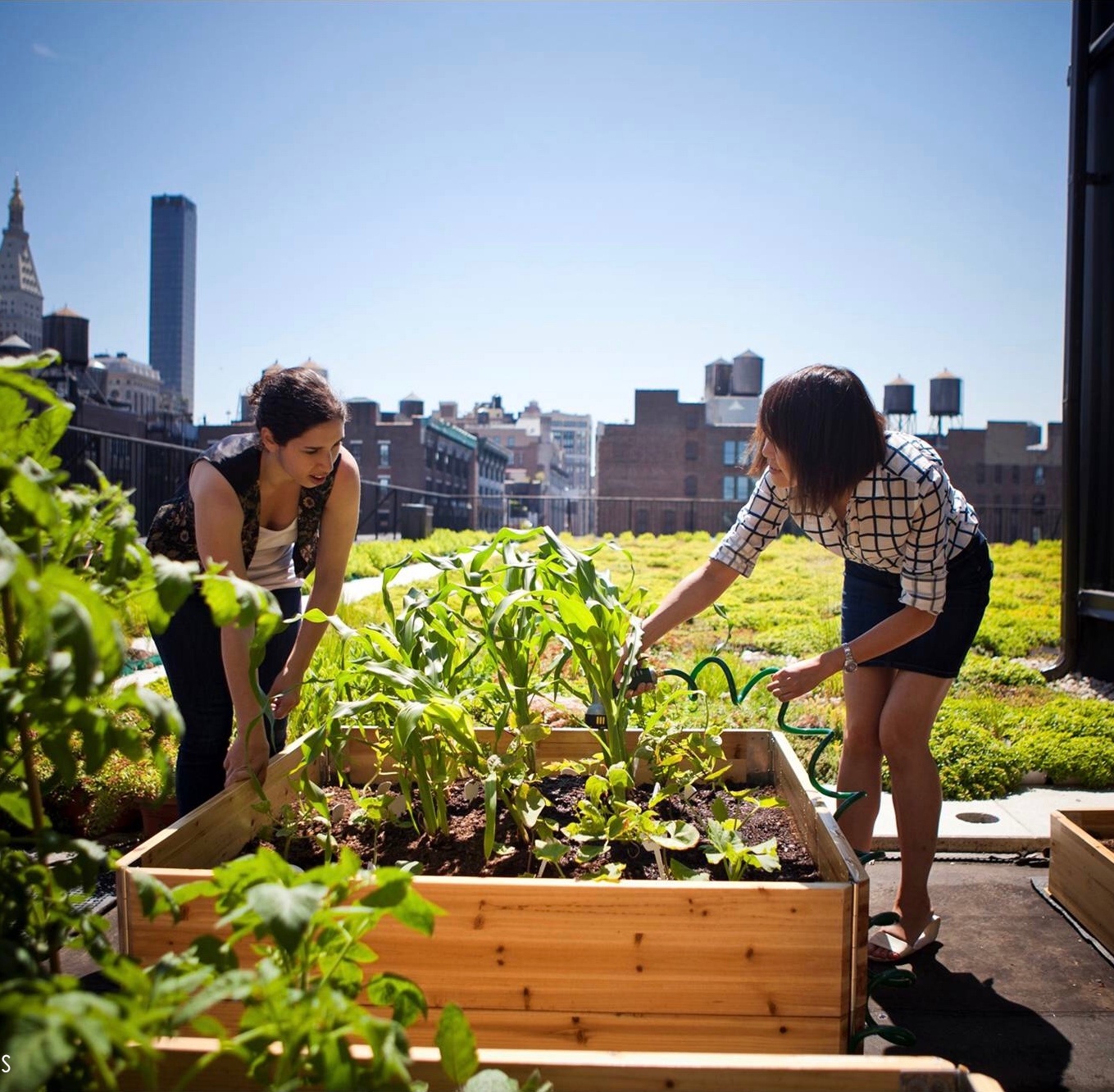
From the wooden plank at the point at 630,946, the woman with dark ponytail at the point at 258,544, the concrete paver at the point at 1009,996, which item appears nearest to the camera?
the wooden plank at the point at 630,946

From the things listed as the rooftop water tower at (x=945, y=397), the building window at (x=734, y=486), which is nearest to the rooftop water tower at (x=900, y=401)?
the rooftop water tower at (x=945, y=397)

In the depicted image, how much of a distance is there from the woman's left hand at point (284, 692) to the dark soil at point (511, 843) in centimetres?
23

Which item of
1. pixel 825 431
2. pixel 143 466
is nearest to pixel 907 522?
pixel 825 431

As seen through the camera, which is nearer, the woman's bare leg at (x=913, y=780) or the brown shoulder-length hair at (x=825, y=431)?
the brown shoulder-length hair at (x=825, y=431)

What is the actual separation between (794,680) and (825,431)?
574 mm

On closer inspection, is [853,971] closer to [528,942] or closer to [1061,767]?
[528,942]

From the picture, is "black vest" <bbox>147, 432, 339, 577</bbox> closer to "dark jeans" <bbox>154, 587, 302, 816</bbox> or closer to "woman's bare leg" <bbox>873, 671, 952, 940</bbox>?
"dark jeans" <bbox>154, 587, 302, 816</bbox>

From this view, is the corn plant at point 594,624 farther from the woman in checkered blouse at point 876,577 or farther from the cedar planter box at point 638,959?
the cedar planter box at point 638,959

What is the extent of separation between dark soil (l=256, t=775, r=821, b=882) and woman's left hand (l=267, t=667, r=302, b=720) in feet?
0.75

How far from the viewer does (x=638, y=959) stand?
1.45m

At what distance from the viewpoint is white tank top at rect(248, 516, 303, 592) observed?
242 cm

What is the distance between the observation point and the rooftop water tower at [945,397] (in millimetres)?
54812

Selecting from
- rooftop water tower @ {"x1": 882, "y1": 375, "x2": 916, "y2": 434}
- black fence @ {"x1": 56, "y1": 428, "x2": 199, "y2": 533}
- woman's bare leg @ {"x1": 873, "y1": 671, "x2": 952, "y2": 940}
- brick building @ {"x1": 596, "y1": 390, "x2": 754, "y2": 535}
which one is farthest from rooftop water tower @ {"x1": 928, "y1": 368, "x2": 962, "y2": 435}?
woman's bare leg @ {"x1": 873, "y1": 671, "x2": 952, "y2": 940}

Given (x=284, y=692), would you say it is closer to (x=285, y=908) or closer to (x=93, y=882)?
(x=93, y=882)
